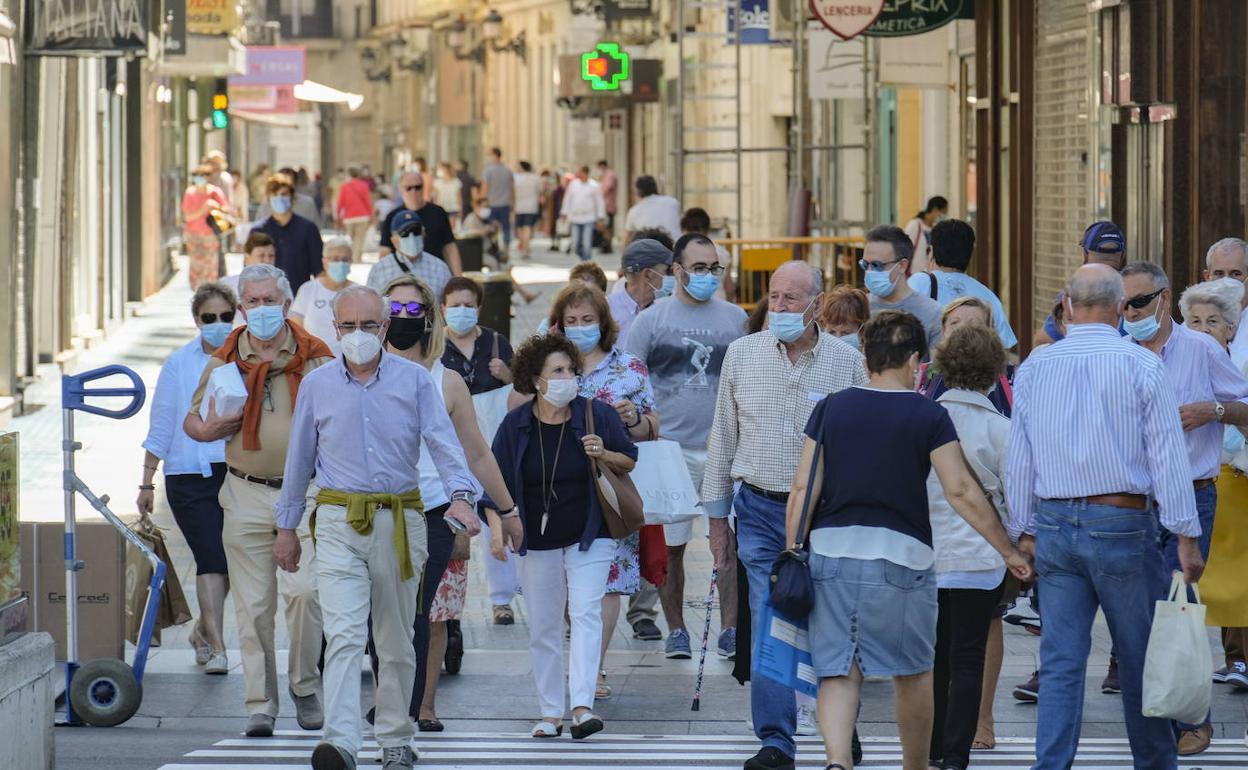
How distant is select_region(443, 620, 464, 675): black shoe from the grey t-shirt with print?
131 centimetres

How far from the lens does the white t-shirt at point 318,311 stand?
47.6ft

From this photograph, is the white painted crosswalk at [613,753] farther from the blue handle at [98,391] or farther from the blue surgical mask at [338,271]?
the blue surgical mask at [338,271]

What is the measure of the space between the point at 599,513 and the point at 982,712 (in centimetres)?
165

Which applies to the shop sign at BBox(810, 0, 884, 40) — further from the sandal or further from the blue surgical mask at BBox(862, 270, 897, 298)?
the sandal

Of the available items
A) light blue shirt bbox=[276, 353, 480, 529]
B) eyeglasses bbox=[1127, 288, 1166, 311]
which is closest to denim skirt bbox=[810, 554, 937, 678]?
light blue shirt bbox=[276, 353, 480, 529]

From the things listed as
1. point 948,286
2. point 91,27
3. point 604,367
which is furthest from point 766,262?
point 604,367

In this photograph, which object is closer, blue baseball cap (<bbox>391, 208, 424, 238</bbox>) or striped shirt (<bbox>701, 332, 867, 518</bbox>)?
striped shirt (<bbox>701, 332, 867, 518</bbox>)

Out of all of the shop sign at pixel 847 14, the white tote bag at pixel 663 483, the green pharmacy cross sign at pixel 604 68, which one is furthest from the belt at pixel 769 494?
the green pharmacy cross sign at pixel 604 68

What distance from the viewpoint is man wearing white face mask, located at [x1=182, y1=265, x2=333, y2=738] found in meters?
8.74

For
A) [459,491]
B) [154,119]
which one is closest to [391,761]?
[459,491]

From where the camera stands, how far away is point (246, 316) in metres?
8.81

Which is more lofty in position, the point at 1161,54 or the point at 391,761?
the point at 1161,54

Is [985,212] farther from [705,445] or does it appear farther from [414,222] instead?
[705,445]

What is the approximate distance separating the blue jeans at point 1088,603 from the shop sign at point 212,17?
1172 inches
